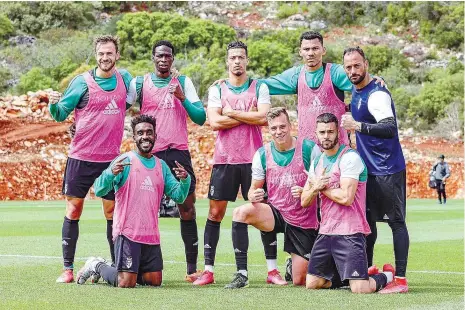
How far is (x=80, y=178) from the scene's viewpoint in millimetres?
9328

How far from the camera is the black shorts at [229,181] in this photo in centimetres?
952

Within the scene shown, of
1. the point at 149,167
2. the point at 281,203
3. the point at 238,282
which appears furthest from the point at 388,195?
the point at 149,167

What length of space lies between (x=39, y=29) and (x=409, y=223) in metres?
54.9

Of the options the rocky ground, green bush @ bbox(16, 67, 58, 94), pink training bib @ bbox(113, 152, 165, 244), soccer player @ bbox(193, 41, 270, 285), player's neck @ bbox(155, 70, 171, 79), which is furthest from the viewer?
green bush @ bbox(16, 67, 58, 94)

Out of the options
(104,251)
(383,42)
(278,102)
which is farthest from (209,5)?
(104,251)

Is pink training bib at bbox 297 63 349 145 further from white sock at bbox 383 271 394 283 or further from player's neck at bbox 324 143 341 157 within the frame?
white sock at bbox 383 271 394 283

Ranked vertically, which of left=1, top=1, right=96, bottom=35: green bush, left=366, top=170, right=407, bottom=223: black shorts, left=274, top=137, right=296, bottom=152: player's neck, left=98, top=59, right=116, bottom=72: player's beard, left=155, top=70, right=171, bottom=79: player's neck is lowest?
left=366, top=170, right=407, bottom=223: black shorts

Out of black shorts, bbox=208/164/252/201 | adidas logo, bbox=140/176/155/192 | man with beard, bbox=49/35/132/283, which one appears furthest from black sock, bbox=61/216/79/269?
black shorts, bbox=208/164/252/201

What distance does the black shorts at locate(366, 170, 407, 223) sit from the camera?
8.62 meters

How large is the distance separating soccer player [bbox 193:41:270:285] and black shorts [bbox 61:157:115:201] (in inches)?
41.7

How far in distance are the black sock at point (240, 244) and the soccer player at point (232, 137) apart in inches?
24.9

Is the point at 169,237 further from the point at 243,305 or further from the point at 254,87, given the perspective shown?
the point at 243,305

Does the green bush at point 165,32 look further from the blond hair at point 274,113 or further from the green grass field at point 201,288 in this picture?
the blond hair at point 274,113

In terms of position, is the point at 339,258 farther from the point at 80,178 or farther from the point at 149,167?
the point at 80,178
